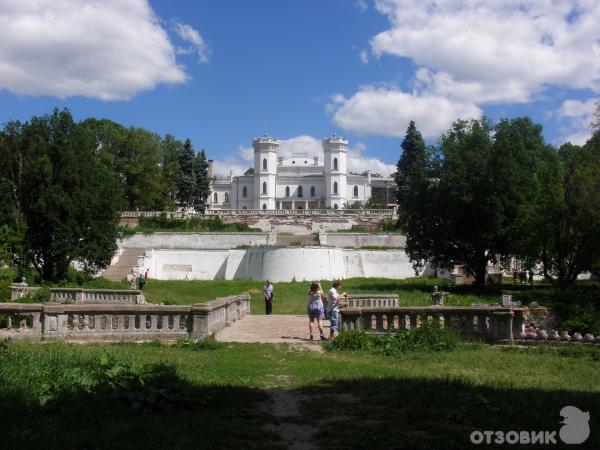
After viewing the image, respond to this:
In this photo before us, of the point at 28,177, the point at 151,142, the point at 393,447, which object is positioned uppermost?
the point at 151,142

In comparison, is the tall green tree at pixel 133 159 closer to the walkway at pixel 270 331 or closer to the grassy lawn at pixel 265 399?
the walkway at pixel 270 331

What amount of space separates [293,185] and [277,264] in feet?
198

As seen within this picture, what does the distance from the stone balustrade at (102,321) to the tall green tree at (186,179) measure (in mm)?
61407

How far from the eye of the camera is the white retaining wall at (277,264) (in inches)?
1759

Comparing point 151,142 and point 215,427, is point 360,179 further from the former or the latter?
point 215,427

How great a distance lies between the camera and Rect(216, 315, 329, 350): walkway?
13586 mm

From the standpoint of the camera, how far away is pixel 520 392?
757 centimetres

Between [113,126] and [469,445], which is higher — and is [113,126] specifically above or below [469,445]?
above

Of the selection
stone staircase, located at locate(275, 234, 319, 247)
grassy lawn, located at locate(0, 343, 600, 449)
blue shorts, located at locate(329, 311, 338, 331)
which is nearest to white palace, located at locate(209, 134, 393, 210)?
stone staircase, located at locate(275, 234, 319, 247)

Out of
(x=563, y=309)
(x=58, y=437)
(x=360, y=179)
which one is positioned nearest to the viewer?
(x=58, y=437)

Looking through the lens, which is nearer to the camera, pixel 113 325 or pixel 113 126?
pixel 113 325

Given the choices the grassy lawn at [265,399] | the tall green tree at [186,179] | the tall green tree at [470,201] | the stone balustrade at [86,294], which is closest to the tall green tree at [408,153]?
the tall green tree at [186,179]

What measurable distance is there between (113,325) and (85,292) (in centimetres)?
966

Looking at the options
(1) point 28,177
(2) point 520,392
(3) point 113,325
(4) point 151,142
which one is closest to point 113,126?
(4) point 151,142
